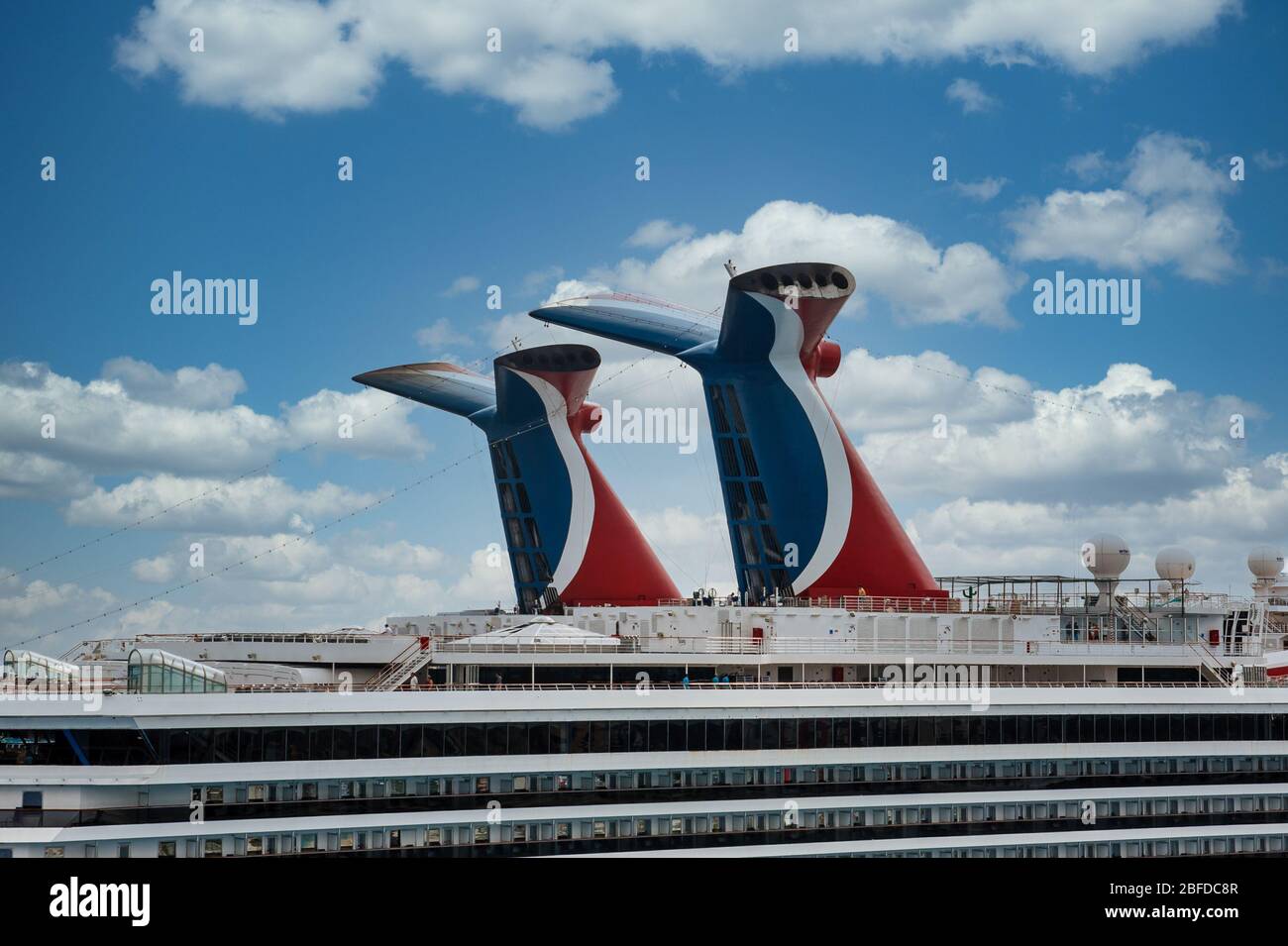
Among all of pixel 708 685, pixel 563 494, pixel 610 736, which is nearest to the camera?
pixel 610 736

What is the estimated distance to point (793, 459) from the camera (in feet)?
167

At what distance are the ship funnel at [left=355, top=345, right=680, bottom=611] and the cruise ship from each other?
1123cm

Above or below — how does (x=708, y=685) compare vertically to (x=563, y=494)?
below

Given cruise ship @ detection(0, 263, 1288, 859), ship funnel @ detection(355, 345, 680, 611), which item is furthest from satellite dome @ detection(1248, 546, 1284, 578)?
ship funnel @ detection(355, 345, 680, 611)

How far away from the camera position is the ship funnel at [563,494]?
64375 mm

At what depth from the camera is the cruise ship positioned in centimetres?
3130

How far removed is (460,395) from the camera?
2825 inches

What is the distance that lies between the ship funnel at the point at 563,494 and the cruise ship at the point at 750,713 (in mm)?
11229

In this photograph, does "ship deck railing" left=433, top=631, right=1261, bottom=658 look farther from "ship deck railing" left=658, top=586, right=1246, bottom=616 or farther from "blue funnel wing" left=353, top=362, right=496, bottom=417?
"blue funnel wing" left=353, top=362, right=496, bottom=417

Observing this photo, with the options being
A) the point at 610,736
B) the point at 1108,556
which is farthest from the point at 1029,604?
the point at 610,736

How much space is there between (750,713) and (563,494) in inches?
1223

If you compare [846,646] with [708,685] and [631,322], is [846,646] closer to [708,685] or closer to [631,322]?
[708,685]
